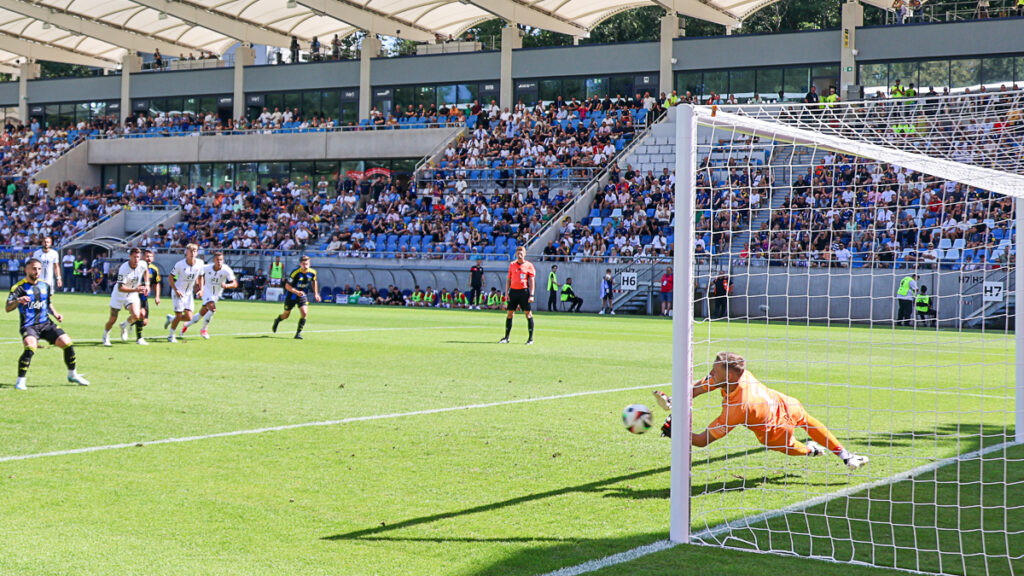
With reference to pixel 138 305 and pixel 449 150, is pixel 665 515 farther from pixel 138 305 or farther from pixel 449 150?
pixel 449 150

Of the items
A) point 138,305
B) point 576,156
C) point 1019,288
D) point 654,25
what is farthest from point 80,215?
point 1019,288

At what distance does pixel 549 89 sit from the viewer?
→ 4641 centimetres

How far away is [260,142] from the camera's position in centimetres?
5153

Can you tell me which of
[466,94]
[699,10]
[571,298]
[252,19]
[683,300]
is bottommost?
[571,298]

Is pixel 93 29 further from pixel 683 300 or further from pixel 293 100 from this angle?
pixel 683 300

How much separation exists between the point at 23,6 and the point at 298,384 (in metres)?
45.1

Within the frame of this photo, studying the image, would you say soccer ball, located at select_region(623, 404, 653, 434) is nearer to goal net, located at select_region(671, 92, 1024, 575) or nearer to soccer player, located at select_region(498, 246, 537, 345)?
goal net, located at select_region(671, 92, 1024, 575)

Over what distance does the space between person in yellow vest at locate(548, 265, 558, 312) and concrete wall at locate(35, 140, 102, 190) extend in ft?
108

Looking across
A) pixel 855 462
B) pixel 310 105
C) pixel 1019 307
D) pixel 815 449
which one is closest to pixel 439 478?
pixel 815 449

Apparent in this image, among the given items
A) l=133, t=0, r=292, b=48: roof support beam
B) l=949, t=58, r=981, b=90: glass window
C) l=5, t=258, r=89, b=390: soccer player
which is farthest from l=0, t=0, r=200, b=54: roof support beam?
l=5, t=258, r=89, b=390: soccer player

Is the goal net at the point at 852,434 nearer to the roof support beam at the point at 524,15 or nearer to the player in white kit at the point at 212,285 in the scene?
the player in white kit at the point at 212,285

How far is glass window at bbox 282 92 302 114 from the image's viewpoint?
174 feet

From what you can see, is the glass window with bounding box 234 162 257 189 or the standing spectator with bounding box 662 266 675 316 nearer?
the standing spectator with bounding box 662 266 675 316

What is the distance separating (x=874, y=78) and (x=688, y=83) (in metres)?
7.60
